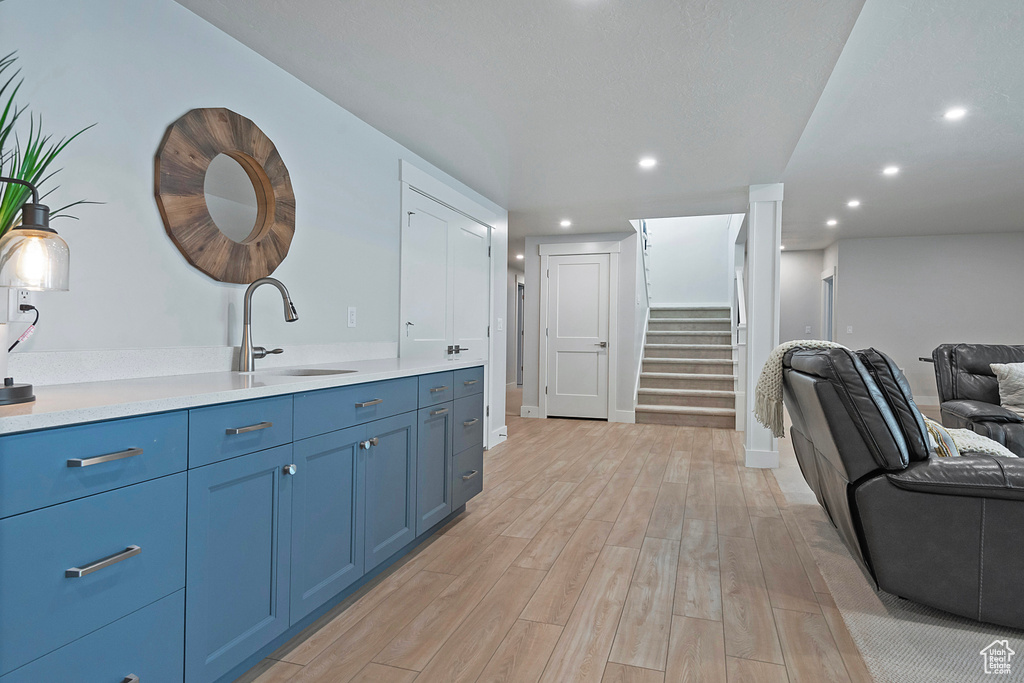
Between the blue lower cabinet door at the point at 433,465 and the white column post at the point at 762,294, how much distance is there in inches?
104

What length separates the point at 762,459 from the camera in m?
4.31

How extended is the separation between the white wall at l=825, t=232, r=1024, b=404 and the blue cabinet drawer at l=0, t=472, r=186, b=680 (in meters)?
8.47

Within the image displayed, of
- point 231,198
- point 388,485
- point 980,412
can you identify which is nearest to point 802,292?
point 980,412

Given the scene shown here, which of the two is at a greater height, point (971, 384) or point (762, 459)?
point (971, 384)

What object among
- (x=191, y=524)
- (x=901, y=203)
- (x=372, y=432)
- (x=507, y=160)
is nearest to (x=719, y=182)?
(x=507, y=160)

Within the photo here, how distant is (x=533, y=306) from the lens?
266 inches

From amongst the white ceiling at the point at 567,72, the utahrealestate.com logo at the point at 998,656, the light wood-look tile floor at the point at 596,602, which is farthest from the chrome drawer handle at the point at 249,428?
the utahrealestate.com logo at the point at 998,656

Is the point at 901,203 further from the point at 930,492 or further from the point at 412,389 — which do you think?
the point at 412,389

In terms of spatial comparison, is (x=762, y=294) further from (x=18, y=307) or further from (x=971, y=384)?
(x=18, y=307)

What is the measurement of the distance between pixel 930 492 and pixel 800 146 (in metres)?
2.74

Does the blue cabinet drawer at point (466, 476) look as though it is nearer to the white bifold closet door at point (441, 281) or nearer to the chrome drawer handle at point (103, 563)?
the white bifold closet door at point (441, 281)

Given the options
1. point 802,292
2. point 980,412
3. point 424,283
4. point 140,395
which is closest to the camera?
point 140,395

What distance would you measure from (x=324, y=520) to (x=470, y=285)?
2.92 meters

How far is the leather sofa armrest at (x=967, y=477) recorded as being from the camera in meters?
1.86
